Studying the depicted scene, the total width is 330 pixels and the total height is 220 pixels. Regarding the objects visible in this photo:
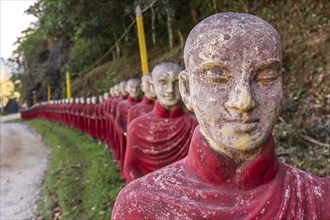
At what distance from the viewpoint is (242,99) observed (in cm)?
164

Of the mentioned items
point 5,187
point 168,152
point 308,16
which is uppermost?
point 308,16

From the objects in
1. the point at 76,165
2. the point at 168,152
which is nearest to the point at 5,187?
the point at 76,165

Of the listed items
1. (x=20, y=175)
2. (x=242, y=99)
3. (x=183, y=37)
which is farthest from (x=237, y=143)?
(x=183, y=37)

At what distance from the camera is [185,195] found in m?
1.74

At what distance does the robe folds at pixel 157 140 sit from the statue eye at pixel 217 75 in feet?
6.34

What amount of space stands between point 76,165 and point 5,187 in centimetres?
158

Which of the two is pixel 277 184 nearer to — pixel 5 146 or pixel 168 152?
pixel 168 152

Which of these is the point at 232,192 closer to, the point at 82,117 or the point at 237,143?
the point at 237,143

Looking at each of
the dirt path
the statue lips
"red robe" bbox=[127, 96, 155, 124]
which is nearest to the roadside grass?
the dirt path

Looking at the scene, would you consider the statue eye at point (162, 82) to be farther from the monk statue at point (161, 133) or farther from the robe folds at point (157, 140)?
the robe folds at point (157, 140)

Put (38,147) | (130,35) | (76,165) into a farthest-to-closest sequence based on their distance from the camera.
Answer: (130,35) < (38,147) < (76,165)

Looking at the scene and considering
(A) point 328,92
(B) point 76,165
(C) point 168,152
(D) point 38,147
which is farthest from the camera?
(D) point 38,147

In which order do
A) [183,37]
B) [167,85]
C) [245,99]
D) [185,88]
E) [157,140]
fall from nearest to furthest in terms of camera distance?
[245,99] → [185,88] → [157,140] → [167,85] → [183,37]

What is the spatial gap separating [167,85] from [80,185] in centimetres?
503
